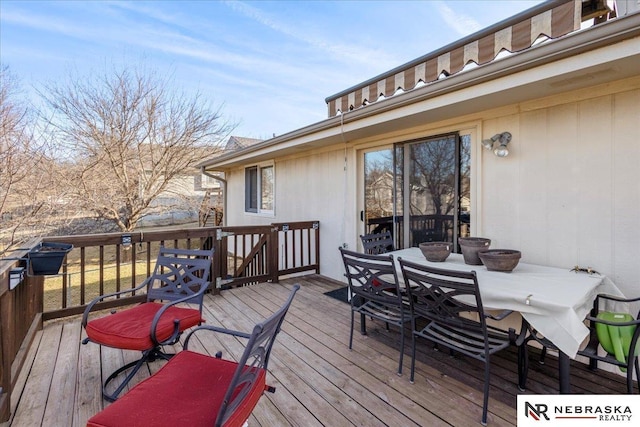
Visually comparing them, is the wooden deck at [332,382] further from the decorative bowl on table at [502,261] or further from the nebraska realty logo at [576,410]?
the decorative bowl on table at [502,261]

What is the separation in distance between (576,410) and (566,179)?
178 centimetres

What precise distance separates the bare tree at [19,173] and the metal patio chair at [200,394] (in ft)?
24.2

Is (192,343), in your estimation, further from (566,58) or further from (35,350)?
(566,58)

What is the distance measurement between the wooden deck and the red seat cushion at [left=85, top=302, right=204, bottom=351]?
41cm

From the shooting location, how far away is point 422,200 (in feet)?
13.0

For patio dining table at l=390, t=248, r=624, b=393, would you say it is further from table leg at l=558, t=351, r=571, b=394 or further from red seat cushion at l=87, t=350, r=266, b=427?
red seat cushion at l=87, t=350, r=266, b=427

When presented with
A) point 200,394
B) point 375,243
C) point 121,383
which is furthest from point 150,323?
point 375,243

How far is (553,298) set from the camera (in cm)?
186

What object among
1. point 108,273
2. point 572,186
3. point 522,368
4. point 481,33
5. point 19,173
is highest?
point 481,33

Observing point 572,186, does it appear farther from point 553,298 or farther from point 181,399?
point 181,399

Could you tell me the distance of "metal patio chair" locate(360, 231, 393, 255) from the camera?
11.8 ft

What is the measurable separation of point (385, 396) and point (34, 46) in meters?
11.6

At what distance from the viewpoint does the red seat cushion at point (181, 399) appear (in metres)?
1.26

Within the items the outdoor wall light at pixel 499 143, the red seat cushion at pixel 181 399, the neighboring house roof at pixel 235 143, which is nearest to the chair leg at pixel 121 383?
the red seat cushion at pixel 181 399
